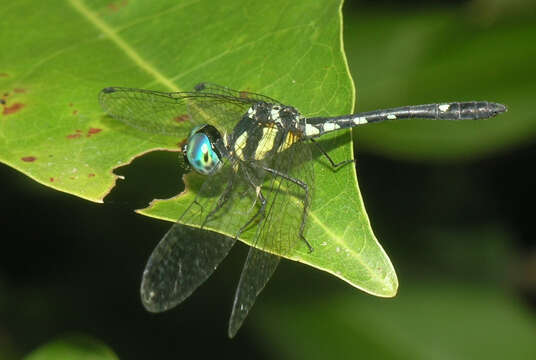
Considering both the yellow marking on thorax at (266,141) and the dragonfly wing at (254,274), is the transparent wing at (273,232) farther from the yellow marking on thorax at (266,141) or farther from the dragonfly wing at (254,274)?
the yellow marking on thorax at (266,141)

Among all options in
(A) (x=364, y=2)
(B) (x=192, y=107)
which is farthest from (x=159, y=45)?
(A) (x=364, y=2)

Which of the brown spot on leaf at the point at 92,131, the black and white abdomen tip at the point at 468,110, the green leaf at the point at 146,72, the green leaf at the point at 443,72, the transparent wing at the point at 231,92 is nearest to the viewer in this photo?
the green leaf at the point at 146,72

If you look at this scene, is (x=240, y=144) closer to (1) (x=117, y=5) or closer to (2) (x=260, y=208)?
(2) (x=260, y=208)

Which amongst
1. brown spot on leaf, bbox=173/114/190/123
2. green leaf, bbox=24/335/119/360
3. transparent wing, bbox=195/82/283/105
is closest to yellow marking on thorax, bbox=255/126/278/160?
transparent wing, bbox=195/82/283/105

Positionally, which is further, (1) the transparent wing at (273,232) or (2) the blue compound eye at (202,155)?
(2) the blue compound eye at (202,155)

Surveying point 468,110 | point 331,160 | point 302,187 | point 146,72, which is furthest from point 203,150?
point 468,110

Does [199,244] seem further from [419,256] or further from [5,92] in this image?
[419,256]

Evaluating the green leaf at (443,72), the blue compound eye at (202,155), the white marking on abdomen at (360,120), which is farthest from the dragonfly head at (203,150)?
the green leaf at (443,72)
